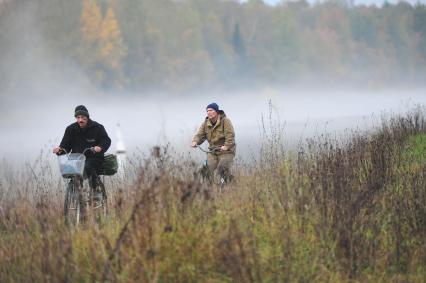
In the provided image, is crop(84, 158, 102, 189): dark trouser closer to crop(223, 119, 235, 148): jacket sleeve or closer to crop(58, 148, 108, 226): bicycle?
crop(58, 148, 108, 226): bicycle

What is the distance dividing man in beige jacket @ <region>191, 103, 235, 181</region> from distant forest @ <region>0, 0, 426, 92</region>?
138ft

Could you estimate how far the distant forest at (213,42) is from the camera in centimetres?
5544

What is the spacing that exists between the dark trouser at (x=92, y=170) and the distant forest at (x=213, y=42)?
43045 mm

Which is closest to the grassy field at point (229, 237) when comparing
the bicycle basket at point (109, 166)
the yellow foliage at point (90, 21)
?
the bicycle basket at point (109, 166)

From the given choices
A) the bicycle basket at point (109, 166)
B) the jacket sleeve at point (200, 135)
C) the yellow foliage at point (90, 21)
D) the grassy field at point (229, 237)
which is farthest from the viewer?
the yellow foliage at point (90, 21)

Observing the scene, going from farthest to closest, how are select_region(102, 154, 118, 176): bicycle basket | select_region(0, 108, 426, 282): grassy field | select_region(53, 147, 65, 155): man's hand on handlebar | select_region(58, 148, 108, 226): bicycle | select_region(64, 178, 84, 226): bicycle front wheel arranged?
select_region(102, 154, 118, 176): bicycle basket
select_region(53, 147, 65, 155): man's hand on handlebar
select_region(64, 178, 84, 226): bicycle front wheel
select_region(58, 148, 108, 226): bicycle
select_region(0, 108, 426, 282): grassy field

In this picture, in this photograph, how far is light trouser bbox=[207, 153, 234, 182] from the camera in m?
10.1

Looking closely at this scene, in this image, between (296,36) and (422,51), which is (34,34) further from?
(422,51)

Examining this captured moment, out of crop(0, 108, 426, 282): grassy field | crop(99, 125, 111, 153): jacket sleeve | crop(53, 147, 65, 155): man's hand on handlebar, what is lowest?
crop(0, 108, 426, 282): grassy field

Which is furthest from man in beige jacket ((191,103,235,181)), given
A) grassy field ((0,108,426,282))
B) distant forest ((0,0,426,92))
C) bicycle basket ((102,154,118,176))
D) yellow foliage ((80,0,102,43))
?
yellow foliage ((80,0,102,43))

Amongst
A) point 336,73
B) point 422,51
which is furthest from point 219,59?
point 422,51

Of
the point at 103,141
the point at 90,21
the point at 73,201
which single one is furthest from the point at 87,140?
the point at 90,21

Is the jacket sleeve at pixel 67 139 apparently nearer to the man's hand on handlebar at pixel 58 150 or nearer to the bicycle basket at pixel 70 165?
the man's hand on handlebar at pixel 58 150

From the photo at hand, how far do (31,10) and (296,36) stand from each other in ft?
173
